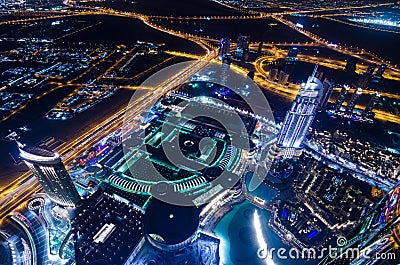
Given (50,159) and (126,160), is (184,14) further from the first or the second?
(50,159)

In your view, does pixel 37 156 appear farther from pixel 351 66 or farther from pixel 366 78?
pixel 351 66

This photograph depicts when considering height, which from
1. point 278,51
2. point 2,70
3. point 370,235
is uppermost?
point 370,235

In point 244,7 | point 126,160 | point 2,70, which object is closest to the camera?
point 126,160

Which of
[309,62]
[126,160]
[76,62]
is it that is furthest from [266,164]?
[76,62]

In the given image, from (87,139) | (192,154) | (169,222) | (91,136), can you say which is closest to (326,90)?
(192,154)

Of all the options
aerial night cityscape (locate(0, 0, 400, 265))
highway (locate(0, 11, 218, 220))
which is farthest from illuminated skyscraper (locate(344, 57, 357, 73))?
highway (locate(0, 11, 218, 220))

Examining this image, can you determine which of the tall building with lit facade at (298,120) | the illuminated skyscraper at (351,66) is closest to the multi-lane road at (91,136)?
the tall building with lit facade at (298,120)
